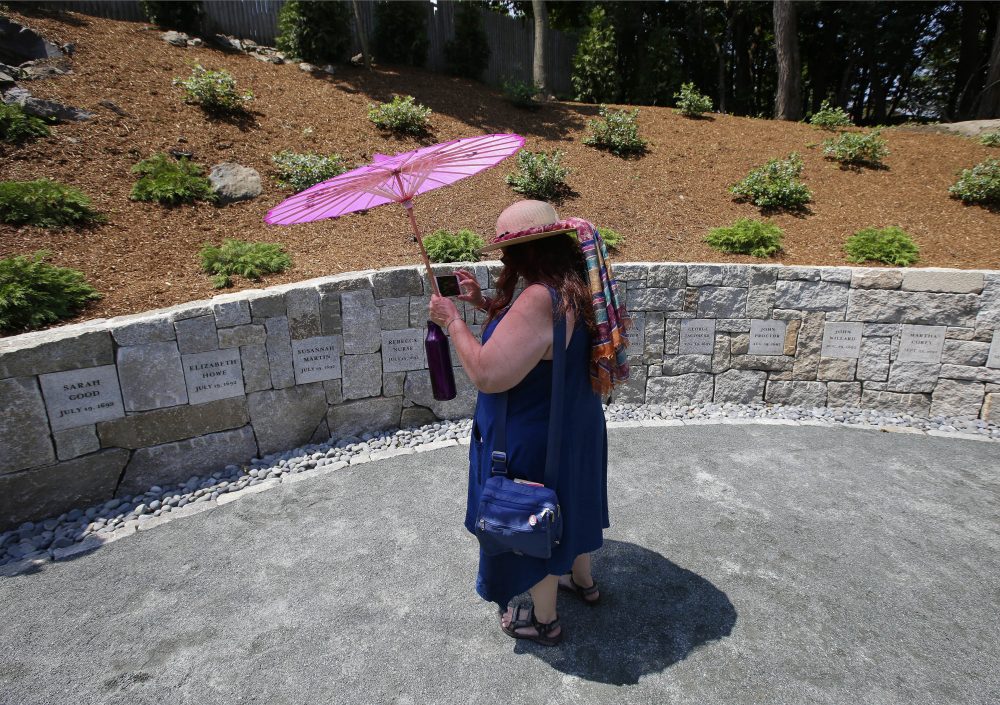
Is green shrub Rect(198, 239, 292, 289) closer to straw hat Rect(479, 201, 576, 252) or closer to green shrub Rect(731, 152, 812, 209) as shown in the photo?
straw hat Rect(479, 201, 576, 252)

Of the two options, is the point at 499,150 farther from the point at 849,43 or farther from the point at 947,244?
the point at 849,43

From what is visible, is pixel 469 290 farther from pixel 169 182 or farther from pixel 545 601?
pixel 169 182

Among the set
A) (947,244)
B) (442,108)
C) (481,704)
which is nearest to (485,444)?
(481,704)

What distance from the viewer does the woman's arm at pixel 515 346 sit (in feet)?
6.81

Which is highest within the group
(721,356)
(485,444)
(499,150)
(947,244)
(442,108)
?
(442,108)

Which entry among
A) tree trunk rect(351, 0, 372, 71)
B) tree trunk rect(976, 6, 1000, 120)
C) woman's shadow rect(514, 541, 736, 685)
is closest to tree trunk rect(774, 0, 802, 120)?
tree trunk rect(976, 6, 1000, 120)

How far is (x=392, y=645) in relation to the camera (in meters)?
2.70

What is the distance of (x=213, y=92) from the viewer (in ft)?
26.5

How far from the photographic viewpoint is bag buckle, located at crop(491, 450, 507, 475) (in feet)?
7.42

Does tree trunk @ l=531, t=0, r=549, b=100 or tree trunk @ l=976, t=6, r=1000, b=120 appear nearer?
tree trunk @ l=531, t=0, r=549, b=100

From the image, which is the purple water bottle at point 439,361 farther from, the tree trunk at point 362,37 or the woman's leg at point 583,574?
the tree trunk at point 362,37

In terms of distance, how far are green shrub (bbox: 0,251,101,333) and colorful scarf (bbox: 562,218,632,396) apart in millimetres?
4151

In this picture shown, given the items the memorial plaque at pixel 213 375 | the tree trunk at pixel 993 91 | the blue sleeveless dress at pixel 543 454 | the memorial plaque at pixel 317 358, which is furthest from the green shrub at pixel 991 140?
the memorial plaque at pixel 213 375

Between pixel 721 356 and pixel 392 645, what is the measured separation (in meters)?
4.39
